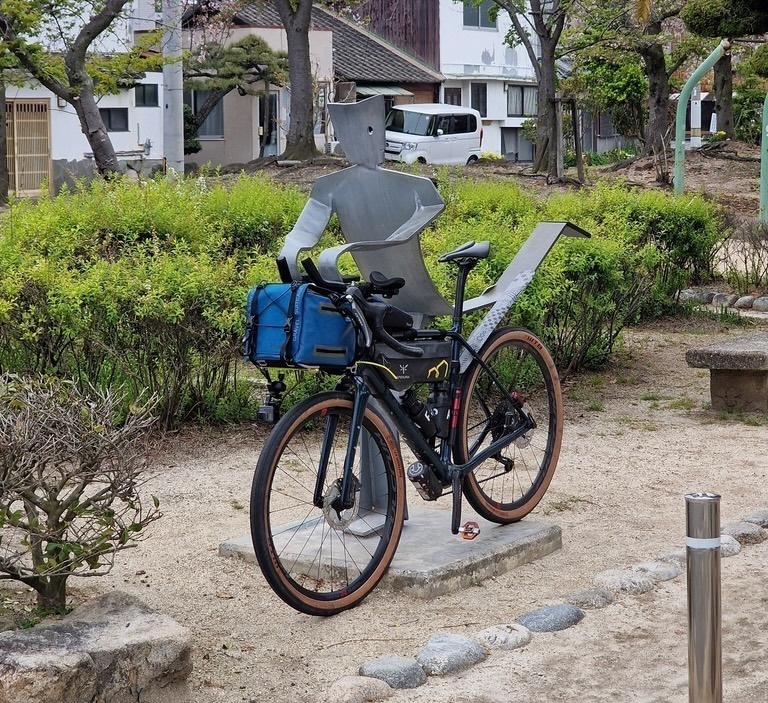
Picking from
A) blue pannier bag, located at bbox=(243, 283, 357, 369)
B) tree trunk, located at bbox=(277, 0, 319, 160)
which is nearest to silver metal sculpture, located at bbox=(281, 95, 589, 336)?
blue pannier bag, located at bbox=(243, 283, 357, 369)

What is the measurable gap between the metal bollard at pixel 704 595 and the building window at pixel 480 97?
138 ft

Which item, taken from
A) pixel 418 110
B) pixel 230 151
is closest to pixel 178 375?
pixel 418 110

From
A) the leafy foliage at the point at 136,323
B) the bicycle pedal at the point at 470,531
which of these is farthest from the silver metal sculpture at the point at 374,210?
the leafy foliage at the point at 136,323

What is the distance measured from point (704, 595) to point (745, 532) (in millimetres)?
2379

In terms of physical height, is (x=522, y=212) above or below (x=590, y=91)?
below

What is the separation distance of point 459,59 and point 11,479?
4097 cm

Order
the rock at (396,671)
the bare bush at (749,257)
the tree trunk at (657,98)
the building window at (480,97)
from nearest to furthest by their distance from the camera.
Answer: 1. the rock at (396,671)
2. the bare bush at (749,257)
3. the tree trunk at (657,98)
4. the building window at (480,97)

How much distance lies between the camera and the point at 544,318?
8.46m

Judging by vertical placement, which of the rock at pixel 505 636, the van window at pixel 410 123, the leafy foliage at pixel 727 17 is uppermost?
the van window at pixel 410 123

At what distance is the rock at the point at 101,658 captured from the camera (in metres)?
3.27

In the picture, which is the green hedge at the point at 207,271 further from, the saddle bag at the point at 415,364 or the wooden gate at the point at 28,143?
the wooden gate at the point at 28,143

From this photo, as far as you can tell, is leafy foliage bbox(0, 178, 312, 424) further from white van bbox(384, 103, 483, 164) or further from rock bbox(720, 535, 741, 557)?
white van bbox(384, 103, 483, 164)

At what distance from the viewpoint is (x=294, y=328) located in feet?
13.5

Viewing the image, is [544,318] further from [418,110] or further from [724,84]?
[724,84]
